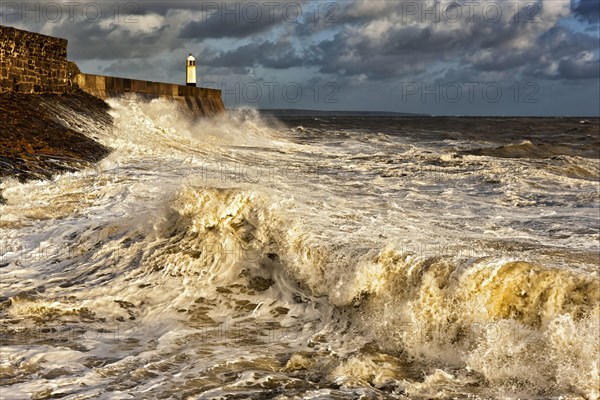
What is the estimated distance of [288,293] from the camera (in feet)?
18.1

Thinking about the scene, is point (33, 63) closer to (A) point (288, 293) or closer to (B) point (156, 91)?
(B) point (156, 91)

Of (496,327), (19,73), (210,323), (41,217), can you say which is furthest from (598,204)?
(19,73)

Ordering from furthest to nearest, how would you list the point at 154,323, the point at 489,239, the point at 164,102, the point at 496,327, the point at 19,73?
the point at 164,102 < the point at 19,73 < the point at 489,239 < the point at 154,323 < the point at 496,327

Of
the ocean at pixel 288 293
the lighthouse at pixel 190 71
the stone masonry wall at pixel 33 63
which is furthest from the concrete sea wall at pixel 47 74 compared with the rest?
the lighthouse at pixel 190 71

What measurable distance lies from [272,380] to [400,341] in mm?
1022

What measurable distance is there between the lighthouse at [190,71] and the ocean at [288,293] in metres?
16.0

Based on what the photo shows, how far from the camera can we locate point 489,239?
633 cm

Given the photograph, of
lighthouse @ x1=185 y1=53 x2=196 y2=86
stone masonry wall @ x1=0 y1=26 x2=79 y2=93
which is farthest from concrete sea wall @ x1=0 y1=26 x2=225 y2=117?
lighthouse @ x1=185 y1=53 x2=196 y2=86

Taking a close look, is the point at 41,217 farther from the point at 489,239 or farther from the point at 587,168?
the point at 587,168

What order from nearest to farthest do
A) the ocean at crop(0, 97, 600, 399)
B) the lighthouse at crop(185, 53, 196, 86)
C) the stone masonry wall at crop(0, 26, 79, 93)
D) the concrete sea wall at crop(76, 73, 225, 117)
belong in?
the ocean at crop(0, 97, 600, 399) < the stone masonry wall at crop(0, 26, 79, 93) < the concrete sea wall at crop(76, 73, 225, 117) < the lighthouse at crop(185, 53, 196, 86)

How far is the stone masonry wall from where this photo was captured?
38.7 ft

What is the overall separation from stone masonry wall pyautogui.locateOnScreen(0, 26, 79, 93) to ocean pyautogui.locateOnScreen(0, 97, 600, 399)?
4100 millimetres

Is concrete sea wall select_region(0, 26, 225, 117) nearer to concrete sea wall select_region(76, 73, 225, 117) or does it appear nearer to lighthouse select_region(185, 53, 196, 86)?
concrete sea wall select_region(76, 73, 225, 117)

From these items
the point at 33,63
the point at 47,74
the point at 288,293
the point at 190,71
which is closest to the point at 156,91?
the point at 47,74
